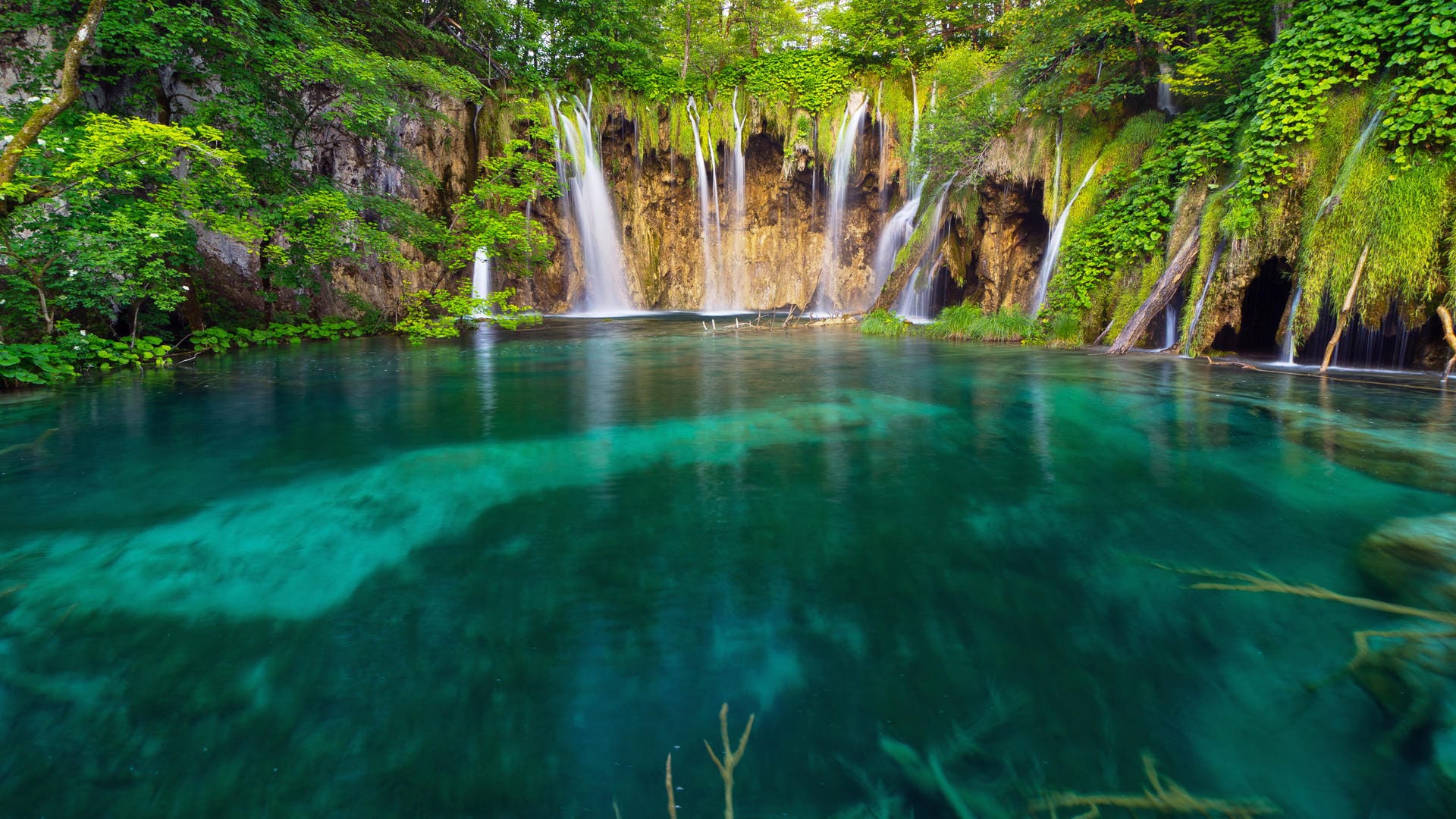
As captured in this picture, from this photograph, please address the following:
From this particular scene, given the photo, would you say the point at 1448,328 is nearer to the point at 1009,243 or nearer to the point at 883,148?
the point at 1009,243

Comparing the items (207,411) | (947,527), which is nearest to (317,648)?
(947,527)

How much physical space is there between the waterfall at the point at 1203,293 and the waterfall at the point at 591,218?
19.9m

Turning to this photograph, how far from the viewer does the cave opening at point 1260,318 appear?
10445 millimetres

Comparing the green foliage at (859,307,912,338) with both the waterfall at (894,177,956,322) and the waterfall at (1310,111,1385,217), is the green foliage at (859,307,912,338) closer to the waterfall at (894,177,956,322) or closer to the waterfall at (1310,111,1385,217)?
the waterfall at (894,177,956,322)

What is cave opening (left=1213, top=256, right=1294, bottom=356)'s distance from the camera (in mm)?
10445

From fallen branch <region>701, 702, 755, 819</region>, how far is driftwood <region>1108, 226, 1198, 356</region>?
10.8m

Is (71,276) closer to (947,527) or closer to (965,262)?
(947,527)

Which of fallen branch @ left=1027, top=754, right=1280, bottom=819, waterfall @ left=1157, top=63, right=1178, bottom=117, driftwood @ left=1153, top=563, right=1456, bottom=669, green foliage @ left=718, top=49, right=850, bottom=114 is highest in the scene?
green foliage @ left=718, top=49, right=850, bottom=114

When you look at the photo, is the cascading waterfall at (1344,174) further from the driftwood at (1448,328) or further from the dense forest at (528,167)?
the driftwood at (1448,328)

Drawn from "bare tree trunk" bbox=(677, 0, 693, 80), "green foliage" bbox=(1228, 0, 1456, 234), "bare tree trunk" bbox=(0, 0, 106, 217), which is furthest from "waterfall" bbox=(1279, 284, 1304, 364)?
"bare tree trunk" bbox=(677, 0, 693, 80)

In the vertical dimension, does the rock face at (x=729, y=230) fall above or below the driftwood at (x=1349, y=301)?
above

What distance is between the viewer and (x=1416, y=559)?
9.68 feet

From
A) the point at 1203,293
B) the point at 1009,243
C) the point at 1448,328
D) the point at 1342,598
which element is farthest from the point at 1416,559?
the point at 1009,243

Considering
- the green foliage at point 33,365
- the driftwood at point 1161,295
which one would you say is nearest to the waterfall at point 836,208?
the driftwood at point 1161,295
